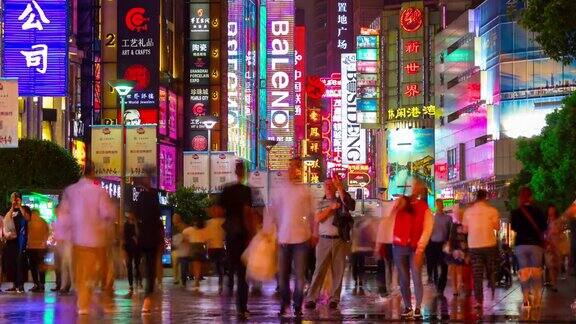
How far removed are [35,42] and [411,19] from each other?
116m

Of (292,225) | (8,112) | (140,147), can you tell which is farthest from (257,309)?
(140,147)

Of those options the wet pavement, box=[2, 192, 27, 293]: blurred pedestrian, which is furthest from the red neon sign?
the wet pavement

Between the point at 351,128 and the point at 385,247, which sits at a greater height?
the point at 351,128

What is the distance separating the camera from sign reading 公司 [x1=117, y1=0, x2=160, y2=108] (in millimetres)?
68375

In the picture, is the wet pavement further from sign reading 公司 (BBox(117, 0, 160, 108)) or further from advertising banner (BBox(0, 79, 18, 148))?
sign reading 公司 (BBox(117, 0, 160, 108))

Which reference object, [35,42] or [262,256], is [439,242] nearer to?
[262,256]

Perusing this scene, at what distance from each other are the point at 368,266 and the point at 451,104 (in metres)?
89.1

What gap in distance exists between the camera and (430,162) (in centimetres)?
14288

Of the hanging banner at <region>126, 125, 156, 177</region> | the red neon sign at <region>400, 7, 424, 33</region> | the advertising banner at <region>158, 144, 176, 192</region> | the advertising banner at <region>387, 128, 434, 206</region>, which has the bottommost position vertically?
the hanging banner at <region>126, 125, 156, 177</region>

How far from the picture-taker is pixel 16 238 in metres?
25.4

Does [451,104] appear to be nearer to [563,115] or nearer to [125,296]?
[563,115]

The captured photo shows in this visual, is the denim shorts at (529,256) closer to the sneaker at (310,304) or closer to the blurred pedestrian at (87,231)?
the sneaker at (310,304)

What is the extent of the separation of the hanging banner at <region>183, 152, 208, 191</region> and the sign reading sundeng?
101775mm

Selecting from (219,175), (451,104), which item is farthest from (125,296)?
(451,104)
